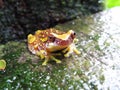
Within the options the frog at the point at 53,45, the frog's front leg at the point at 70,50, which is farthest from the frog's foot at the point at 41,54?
the frog's front leg at the point at 70,50

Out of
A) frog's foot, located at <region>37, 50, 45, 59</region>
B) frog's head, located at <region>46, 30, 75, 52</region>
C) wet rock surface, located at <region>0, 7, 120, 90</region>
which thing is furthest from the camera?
frog's foot, located at <region>37, 50, 45, 59</region>

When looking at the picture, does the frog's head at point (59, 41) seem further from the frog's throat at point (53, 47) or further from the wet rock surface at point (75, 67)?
the wet rock surface at point (75, 67)

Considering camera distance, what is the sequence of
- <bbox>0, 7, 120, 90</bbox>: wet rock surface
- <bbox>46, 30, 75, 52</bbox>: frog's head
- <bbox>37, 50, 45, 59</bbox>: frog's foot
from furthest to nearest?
<bbox>37, 50, 45, 59</bbox>: frog's foot < <bbox>46, 30, 75, 52</bbox>: frog's head < <bbox>0, 7, 120, 90</bbox>: wet rock surface

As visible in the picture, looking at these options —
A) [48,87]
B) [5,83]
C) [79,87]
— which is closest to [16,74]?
[5,83]

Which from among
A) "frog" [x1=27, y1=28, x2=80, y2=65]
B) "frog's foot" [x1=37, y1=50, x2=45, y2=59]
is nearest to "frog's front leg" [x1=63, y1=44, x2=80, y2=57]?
"frog" [x1=27, y1=28, x2=80, y2=65]

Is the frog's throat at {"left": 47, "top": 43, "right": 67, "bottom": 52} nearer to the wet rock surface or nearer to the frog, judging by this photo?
the frog

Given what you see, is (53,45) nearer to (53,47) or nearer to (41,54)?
(53,47)

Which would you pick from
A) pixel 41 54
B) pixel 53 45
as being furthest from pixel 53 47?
pixel 41 54

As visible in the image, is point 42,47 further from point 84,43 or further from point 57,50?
point 84,43
